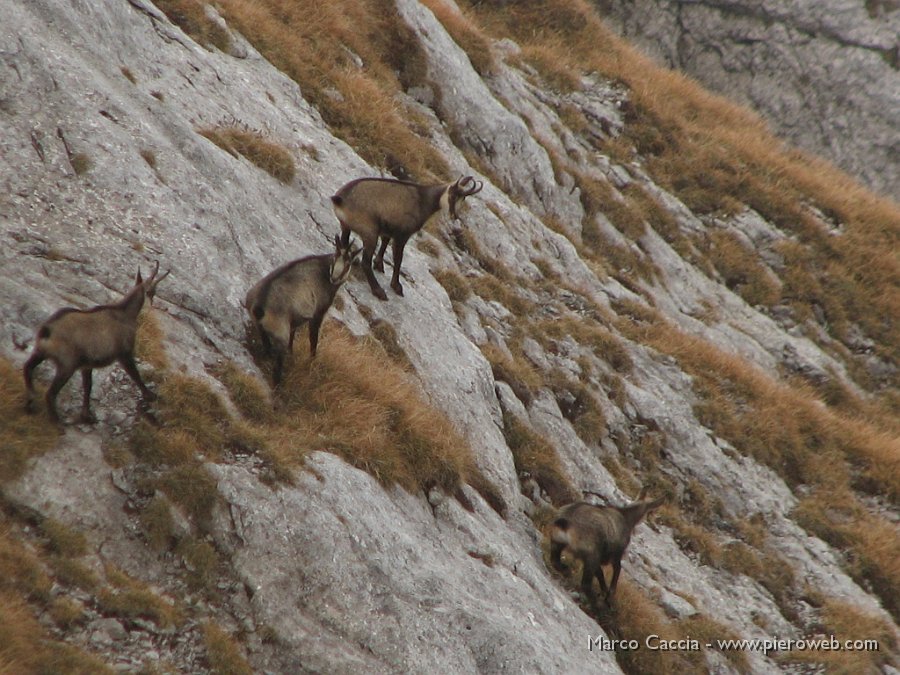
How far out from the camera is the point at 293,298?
10672 mm

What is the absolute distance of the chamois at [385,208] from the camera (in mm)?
12953

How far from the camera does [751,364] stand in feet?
70.4

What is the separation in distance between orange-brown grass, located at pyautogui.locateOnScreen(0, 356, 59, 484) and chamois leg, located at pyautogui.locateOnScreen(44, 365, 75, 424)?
0.19 metres

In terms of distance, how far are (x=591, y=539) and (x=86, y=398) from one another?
6.52 metres

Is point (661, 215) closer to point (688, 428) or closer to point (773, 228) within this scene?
point (773, 228)

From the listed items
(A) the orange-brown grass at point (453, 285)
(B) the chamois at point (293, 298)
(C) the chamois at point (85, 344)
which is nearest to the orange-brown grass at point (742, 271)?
(A) the orange-brown grass at point (453, 285)

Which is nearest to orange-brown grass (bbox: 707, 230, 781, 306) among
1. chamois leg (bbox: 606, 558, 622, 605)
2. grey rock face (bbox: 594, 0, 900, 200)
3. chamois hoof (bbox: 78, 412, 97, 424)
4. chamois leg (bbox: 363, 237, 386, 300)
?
chamois leg (bbox: 363, 237, 386, 300)

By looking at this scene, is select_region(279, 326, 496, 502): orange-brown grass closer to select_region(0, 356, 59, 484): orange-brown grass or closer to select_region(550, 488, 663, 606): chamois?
select_region(550, 488, 663, 606): chamois

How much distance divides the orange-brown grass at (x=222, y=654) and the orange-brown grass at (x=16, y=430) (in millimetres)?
2352

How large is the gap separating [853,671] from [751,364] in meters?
9.12

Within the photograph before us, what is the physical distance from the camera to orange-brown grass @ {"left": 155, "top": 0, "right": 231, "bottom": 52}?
59.3ft

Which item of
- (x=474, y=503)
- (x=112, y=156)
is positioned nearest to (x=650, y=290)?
(x=474, y=503)

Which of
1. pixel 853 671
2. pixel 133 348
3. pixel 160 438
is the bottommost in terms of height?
pixel 853 671

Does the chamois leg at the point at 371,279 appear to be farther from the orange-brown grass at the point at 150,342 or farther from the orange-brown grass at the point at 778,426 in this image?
the orange-brown grass at the point at 778,426
